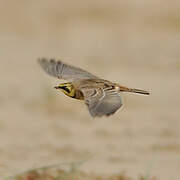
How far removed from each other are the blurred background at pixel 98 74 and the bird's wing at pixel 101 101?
106cm

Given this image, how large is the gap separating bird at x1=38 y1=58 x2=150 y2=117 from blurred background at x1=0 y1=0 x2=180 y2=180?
74 centimetres

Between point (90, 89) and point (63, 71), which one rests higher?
point (63, 71)

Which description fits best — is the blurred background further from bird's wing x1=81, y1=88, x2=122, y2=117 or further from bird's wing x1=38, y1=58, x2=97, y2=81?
bird's wing x1=81, y1=88, x2=122, y2=117

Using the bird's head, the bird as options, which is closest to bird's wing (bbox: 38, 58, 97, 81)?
the bird

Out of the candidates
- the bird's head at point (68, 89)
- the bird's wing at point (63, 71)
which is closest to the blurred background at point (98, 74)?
the bird's wing at point (63, 71)

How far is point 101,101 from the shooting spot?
4719 millimetres

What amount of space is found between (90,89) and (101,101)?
385 mm

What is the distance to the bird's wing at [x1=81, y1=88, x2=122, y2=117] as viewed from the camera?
4.50 meters

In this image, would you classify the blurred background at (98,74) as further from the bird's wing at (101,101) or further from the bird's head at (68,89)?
the bird's wing at (101,101)

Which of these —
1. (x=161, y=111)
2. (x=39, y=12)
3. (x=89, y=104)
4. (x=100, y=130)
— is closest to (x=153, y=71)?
(x=161, y=111)

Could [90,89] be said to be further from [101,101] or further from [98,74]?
[98,74]

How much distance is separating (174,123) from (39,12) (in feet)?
15.7

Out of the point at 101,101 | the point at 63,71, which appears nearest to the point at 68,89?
the point at 101,101

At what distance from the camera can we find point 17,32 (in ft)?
38.8
